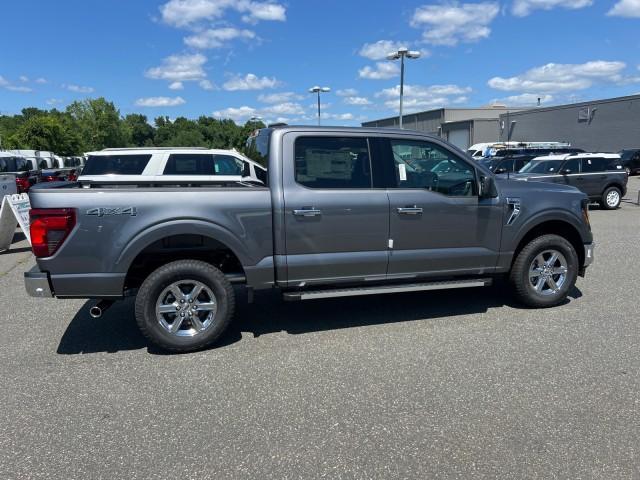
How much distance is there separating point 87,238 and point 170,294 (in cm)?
84

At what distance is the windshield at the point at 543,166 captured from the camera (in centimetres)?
1433

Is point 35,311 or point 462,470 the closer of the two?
point 462,470

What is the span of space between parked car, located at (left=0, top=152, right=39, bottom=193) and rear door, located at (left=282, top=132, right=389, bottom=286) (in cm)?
1397

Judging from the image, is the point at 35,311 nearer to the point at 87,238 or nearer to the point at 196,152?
the point at 87,238

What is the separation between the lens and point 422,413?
319cm

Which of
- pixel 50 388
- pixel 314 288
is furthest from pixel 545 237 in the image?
pixel 50 388

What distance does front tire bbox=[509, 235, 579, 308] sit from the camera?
5105 mm

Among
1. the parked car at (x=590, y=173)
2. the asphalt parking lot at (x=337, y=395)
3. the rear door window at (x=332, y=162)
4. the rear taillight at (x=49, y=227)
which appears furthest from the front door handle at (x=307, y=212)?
the parked car at (x=590, y=173)

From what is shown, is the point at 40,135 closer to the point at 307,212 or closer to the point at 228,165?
the point at 228,165

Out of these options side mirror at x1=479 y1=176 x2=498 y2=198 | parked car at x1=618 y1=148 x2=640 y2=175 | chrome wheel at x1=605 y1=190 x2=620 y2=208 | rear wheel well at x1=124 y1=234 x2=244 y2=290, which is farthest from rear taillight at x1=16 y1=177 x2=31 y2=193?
parked car at x1=618 y1=148 x2=640 y2=175

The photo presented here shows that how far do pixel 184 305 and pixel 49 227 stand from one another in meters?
1.27

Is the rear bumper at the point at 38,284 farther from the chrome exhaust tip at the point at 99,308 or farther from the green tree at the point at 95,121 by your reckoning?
the green tree at the point at 95,121

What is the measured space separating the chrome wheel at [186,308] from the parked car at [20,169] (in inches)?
532

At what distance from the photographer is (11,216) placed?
9266mm
